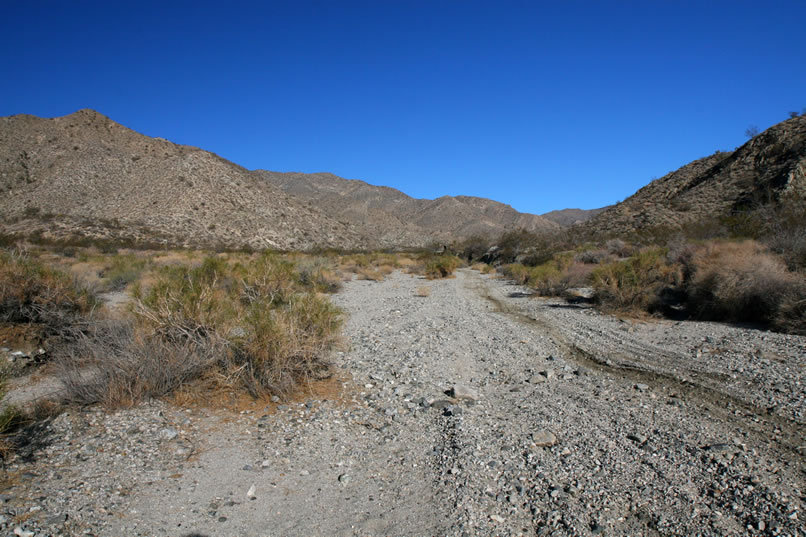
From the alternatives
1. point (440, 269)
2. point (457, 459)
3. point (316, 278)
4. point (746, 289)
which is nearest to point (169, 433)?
point (457, 459)

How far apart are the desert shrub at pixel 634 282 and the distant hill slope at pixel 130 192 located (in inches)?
1619

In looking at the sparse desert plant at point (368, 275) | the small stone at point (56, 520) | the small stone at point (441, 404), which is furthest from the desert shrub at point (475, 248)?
the small stone at point (56, 520)

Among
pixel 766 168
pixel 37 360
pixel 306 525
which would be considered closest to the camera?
pixel 306 525

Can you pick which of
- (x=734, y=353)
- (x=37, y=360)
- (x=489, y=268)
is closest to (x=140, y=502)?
(x=37, y=360)

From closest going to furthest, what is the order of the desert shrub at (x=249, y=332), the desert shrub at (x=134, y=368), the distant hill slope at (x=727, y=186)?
1. the desert shrub at (x=134, y=368)
2. the desert shrub at (x=249, y=332)
3. the distant hill slope at (x=727, y=186)

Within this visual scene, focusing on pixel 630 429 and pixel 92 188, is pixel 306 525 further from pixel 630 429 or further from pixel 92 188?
pixel 92 188

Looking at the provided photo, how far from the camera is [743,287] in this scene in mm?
9391

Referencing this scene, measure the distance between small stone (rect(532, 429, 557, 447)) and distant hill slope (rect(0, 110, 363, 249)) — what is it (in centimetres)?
4460

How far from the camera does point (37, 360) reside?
21.4ft

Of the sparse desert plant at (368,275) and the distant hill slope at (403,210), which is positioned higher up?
the distant hill slope at (403,210)

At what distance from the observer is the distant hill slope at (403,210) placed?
84875 millimetres

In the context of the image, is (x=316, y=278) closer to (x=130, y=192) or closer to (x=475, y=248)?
(x=475, y=248)

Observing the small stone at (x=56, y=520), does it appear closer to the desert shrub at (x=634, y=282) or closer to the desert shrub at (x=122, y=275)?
the desert shrub at (x=634, y=282)

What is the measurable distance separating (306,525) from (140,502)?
4.26ft
